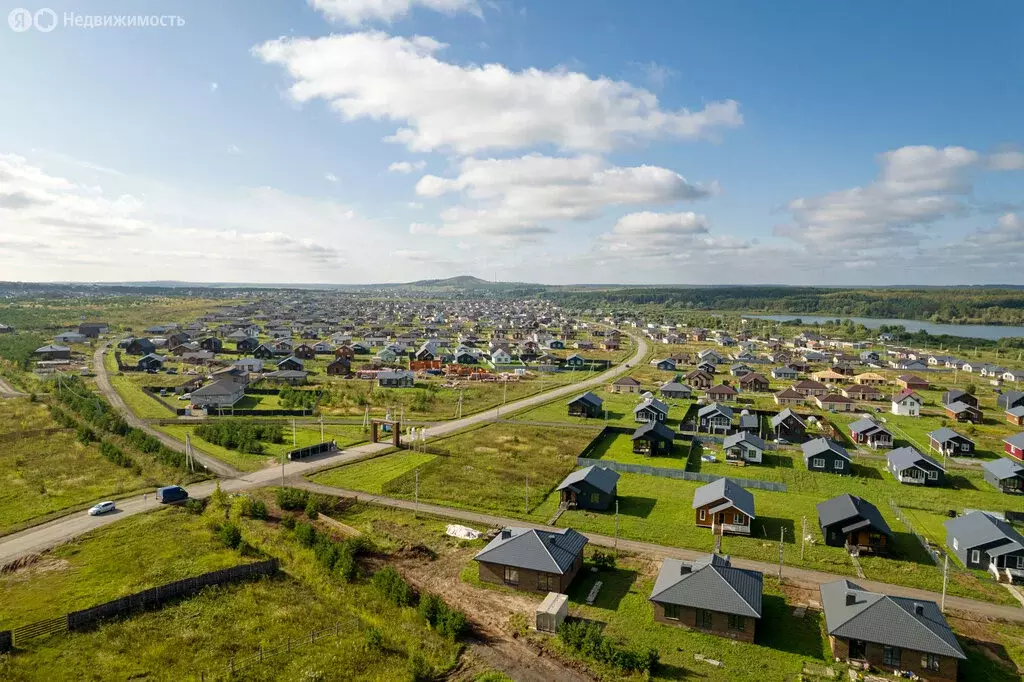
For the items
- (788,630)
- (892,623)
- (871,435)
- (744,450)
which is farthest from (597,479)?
(871,435)

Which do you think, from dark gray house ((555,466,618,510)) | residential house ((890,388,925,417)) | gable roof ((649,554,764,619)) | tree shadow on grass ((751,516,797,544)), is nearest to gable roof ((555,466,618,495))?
dark gray house ((555,466,618,510))

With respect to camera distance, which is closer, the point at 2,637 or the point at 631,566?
the point at 2,637

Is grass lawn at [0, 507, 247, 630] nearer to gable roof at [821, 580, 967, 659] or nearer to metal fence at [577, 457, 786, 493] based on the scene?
metal fence at [577, 457, 786, 493]

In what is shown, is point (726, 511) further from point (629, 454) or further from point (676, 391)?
point (676, 391)

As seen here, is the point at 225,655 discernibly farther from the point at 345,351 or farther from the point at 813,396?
the point at 345,351

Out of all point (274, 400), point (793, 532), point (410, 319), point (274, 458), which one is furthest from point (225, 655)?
point (410, 319)

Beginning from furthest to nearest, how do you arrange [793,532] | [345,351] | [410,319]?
[410,319], [345,351], [793,532]
